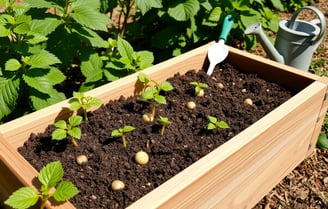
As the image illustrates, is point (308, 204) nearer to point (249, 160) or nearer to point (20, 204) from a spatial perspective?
point (249, 160)

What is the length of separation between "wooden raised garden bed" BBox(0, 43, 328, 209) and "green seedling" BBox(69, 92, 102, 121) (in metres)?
0.05

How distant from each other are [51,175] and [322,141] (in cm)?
156

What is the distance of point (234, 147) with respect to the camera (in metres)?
1.29

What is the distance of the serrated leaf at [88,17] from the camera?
63.7 inches

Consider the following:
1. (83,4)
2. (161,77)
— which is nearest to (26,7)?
(83,4)

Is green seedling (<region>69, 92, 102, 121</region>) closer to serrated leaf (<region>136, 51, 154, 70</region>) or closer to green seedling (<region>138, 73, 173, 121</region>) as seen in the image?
green seedling (<region>138, 73, 173, 121</region>)

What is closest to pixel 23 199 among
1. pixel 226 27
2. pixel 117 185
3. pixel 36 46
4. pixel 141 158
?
pixel 117 185

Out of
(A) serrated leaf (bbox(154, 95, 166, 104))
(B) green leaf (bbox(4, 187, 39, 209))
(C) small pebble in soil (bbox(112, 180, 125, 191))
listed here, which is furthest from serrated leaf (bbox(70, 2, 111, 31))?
(B) green leaf (bbox(4, 187, 39, 209))

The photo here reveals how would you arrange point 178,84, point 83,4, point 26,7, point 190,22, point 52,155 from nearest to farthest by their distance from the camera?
point 52,155 < point 26,7 < point 83,4 < point 178,84 < point 190,22

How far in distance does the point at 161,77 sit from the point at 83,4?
488 millimetres

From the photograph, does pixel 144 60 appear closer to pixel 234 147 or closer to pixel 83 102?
pixel 83 102

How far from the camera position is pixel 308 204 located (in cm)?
178

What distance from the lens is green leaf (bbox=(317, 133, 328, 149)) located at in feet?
6.88

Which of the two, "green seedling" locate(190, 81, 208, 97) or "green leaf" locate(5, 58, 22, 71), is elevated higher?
"green leaf" locate(5, 58, 22, 71)
